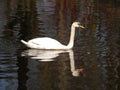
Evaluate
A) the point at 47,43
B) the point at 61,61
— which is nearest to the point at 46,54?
the point at 47,43

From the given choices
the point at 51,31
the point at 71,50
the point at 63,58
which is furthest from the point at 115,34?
the point at 63,58

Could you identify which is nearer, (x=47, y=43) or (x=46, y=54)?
(x=46, y=54)

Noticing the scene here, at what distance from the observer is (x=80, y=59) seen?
15.4 metres

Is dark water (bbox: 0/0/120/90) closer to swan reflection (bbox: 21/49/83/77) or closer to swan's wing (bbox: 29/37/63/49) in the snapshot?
swan reflection (bbox: 21/49/83/77)

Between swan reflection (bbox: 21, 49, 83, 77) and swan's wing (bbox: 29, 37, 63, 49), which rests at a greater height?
swan's wing (bbox: 29, 37, 63, 49)

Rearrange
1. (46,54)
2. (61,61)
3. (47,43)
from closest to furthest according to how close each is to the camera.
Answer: (61,61)
(46,54)
(47,43)

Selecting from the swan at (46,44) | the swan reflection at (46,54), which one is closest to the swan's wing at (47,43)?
the swan at (46,44)

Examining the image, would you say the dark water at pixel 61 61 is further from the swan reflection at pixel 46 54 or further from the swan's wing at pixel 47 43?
the swan's wing at pixel 47 43

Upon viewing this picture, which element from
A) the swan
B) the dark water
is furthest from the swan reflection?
the swan

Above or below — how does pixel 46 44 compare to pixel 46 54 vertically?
above

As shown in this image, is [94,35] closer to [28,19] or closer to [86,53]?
[86,53]

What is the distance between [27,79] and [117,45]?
599 centimetres

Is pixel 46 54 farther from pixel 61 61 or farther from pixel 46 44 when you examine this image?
pixel 61 61

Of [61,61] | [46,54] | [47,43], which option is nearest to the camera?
[61,61]
